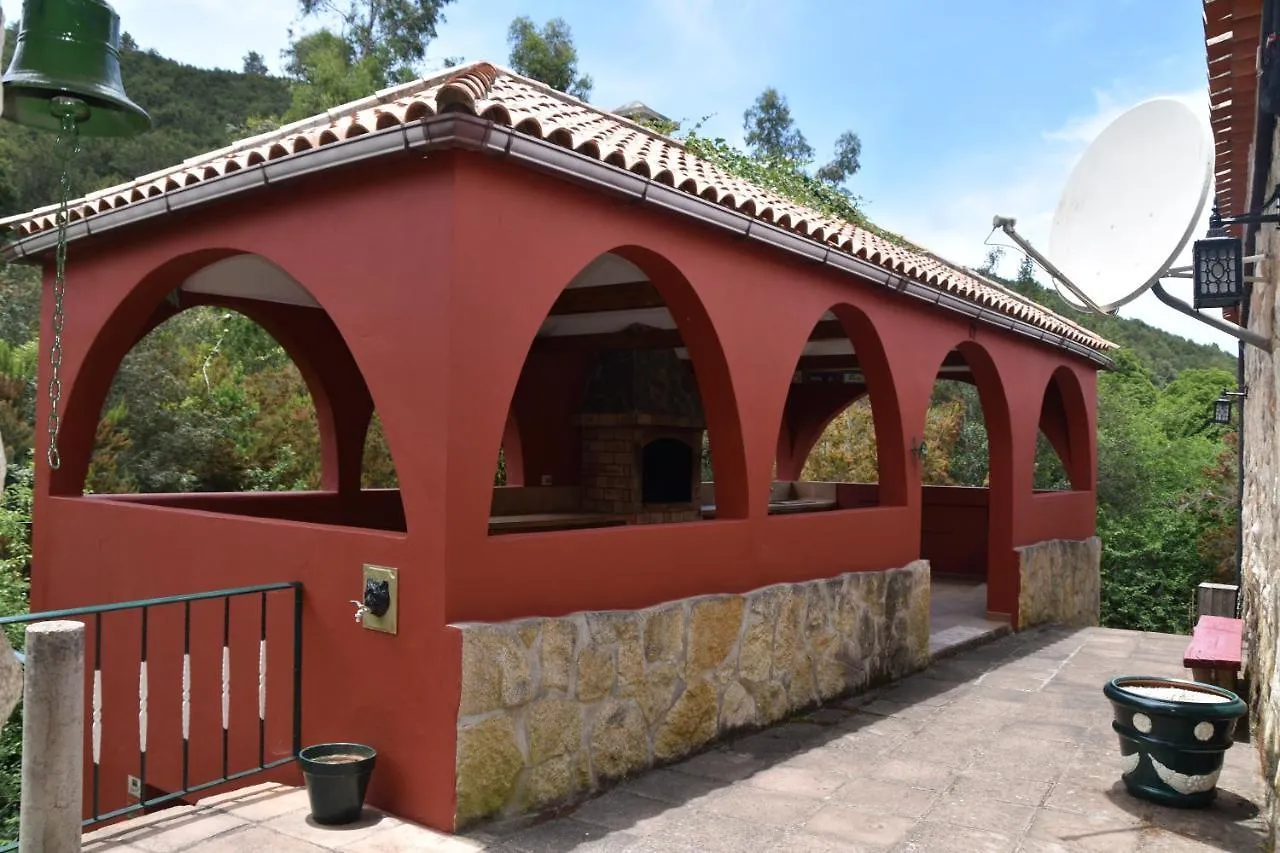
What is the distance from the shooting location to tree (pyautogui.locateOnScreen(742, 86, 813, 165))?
39.2 meters

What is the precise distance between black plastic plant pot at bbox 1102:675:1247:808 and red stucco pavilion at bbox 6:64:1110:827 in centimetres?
225

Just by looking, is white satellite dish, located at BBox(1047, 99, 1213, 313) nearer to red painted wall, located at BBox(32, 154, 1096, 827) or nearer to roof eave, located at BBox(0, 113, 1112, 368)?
roof eave, located at BBox(0, 113, 1112, 368)

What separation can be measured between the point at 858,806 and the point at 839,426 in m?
16.0

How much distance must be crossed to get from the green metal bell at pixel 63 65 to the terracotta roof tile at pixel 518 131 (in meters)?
1.29

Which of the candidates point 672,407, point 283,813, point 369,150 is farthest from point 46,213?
point 672,407

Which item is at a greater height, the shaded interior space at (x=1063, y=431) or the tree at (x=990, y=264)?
the tree at (x=990, y=264)

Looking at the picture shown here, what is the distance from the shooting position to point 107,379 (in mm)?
6777

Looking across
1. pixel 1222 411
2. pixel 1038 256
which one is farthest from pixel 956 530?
pixel 1038 256

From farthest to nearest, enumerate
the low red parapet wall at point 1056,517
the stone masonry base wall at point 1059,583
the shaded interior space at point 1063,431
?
the shaded interior space at point 1063,431 → the low red parapet wall at point 1056,517 → the stone masonry base wall at point 1059,583

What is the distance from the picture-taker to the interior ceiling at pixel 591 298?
6949 millimetres

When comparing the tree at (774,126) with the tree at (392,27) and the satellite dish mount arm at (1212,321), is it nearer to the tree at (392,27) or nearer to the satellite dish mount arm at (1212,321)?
the tree at (392,27)

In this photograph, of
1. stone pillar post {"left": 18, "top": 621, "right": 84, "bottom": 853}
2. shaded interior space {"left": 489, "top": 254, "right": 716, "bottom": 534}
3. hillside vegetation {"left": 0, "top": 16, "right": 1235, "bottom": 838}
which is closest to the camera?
stone pillar post {"left": 18, "top": 621, "right": 84, "bottom": 853}

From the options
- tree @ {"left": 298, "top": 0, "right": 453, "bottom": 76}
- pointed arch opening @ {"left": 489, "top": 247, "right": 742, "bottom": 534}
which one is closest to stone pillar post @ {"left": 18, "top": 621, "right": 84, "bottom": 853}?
pointed arch opening @ {"left": 489, "top": 247, "right": 742, "bottom": 534}

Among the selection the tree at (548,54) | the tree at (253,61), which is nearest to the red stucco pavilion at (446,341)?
the tree at (548,54)
